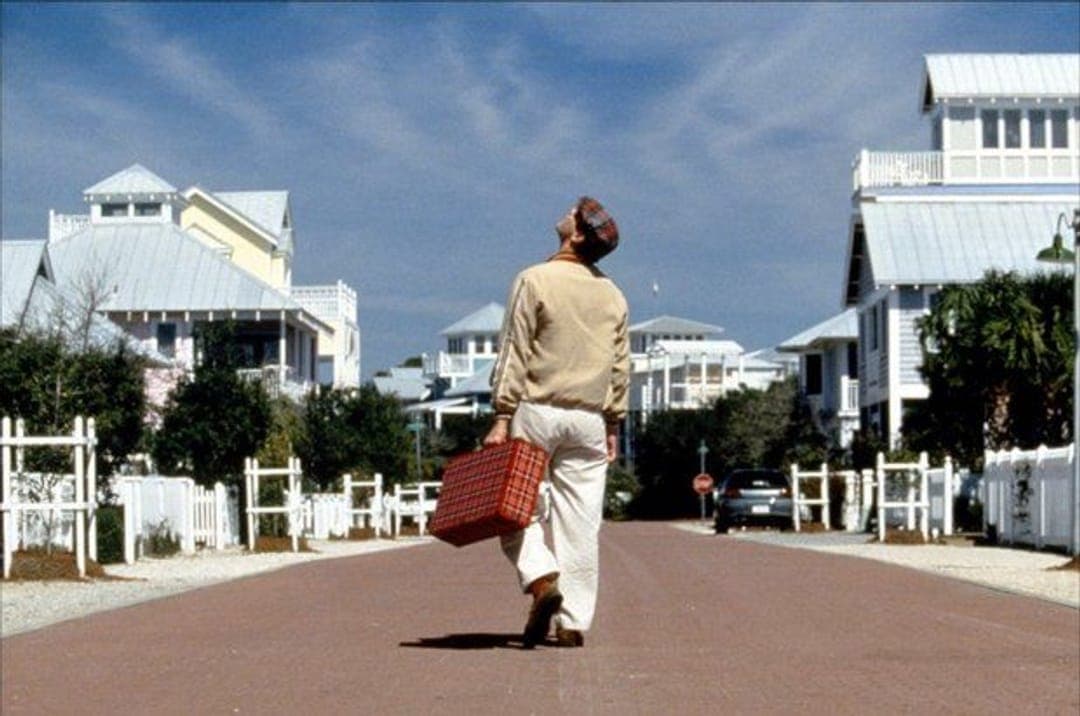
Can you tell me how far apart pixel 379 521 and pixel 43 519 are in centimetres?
2440

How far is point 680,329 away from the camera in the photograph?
536ft

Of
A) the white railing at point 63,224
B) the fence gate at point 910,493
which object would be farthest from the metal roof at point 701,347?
the fence gate at point 910,493

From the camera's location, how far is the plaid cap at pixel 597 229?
9984 millimetres

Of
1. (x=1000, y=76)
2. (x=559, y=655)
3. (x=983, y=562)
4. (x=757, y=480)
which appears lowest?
(x=983, y=562)

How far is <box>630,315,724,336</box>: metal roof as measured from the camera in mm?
159750

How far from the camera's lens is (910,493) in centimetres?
3612

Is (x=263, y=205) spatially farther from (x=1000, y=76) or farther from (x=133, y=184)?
(x=1000, y=76)

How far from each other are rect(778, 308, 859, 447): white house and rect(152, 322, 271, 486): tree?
31.3 meters

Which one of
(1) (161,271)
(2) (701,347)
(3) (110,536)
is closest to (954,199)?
(1) (161,271)

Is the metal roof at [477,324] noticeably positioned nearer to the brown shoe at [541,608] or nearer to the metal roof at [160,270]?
the metal roof at [160,270]

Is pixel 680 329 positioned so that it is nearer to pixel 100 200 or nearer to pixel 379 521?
pixel 100 200

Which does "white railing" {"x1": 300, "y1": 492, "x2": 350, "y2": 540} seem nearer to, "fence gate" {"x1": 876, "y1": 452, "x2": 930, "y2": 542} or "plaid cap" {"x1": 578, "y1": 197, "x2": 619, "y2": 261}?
"fence gate" {"x1": 876, "y1": 452, "x2": 930, "y2": 542}

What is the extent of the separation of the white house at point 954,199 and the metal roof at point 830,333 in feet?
20.5

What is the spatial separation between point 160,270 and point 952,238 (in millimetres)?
25637
